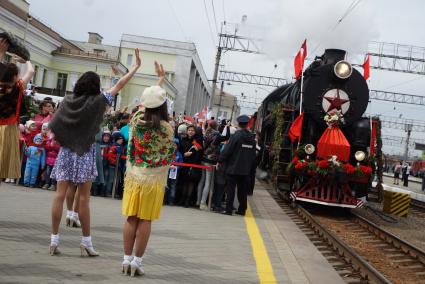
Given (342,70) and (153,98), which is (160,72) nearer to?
(153,98)

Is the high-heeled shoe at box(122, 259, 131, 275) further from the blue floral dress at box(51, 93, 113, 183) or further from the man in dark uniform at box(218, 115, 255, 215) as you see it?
the man in dark uniform at box(218, 115, 255, 215)

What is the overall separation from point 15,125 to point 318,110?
27.8 ft

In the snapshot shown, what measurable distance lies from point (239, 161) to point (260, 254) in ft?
12.0

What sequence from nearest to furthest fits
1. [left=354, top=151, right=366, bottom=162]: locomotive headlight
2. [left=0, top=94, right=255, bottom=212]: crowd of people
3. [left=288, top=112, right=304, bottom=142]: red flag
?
[left=0, top=94, right=255, bottom=212]: crowd of people < [left=354, top=151, right=366, bottom=162]: locomotive headlight < [left=288, top=112, right=304, bottom=142]: red flag

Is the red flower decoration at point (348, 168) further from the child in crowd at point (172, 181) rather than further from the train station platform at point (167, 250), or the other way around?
the child in crowd at point (172, 181)

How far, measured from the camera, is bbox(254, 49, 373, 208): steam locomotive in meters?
12.3

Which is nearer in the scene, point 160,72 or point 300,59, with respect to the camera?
point 160,72

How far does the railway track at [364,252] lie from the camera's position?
23.7 feet

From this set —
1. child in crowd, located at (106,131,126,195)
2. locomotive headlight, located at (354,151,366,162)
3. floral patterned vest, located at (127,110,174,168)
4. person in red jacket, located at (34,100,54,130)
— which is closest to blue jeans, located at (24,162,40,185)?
person in red jacket, located at (34,100,54,130)

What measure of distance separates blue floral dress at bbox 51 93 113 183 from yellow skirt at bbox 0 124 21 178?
1.63ft

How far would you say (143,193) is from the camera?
5.09 meters

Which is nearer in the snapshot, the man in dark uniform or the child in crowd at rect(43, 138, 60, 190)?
the man in dark uniform

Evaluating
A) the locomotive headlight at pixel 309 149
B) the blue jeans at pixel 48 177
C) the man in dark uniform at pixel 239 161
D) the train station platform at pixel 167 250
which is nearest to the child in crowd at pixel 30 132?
the blue jeans at pixel 48 177

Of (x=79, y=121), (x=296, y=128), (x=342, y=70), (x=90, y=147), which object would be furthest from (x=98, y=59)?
(x=79, y=121)
